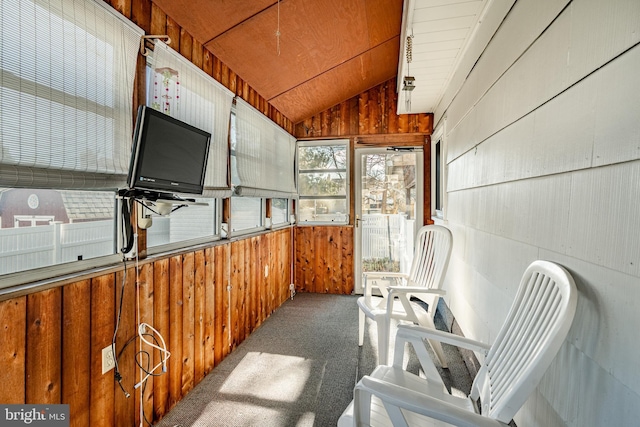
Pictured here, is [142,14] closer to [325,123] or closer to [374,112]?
[325,123]

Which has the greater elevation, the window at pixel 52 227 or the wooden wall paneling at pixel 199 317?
the window at pixel 52 227

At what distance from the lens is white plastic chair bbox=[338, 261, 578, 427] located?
2.80ft

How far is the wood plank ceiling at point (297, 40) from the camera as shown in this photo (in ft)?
6.70

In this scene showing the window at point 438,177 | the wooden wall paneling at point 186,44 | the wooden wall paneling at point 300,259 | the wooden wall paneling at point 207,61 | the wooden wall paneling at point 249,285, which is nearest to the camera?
the wooden wall paneling at point 186,44

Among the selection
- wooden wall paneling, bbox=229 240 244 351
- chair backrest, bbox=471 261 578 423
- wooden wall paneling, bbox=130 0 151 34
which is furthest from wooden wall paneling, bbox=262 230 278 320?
chair backrest, bbox=471 261 578 423

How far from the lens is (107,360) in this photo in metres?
1.47

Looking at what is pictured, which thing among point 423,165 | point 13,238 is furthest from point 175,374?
point 423,165

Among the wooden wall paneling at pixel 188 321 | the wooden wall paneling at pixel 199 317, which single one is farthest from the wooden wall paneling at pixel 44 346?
the wooden wall paneling at pixel 199 317

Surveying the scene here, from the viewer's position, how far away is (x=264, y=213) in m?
3.51

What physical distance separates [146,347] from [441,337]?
5.09 ft

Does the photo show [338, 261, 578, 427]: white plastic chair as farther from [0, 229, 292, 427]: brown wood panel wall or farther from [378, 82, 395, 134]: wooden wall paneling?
[378, 82, 395, 134]: wooden wall paneling

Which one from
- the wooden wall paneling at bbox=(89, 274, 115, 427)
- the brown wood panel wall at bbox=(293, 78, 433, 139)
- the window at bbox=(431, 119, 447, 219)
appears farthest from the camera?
the brown wood panel wall at bbox=(293, 78, 433, 139)

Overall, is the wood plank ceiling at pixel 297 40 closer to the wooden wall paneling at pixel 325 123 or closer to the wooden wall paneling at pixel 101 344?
the wooden wall paneling at pixel 325 123

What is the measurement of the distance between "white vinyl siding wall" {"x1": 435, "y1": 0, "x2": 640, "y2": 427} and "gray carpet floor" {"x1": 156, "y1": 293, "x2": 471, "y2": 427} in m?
1.02
